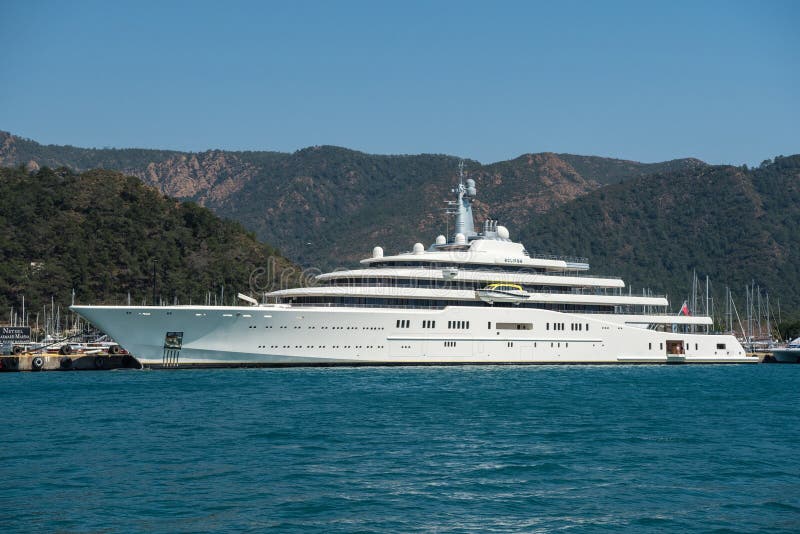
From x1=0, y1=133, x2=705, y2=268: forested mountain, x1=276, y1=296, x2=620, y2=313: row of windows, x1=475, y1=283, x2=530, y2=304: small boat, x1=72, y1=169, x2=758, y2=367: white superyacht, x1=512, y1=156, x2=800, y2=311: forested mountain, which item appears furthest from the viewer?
A: x1=0, y1=133, x2=705, y2=268: forested mountain

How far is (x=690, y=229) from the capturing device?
134 m

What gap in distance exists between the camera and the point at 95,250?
75188 mm

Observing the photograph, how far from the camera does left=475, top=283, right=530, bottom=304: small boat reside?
45625 millimetres

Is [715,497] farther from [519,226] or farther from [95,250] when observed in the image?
[519,226]

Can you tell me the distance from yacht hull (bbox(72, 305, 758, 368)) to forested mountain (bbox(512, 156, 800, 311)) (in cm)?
7167

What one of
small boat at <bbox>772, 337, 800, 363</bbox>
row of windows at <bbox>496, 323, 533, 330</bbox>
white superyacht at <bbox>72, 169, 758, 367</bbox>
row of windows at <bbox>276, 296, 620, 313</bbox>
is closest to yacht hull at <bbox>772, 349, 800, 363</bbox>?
small boat at <bbox>772, 337, 800, 363</bbox>

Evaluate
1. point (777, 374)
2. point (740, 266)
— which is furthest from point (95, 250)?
point (740, 266)

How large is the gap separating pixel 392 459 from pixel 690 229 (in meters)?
123

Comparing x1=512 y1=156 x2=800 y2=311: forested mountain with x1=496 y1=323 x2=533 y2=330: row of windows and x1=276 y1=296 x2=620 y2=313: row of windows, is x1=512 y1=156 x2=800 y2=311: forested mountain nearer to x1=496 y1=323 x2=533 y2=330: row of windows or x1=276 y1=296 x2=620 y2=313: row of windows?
x1=276 y1=296 x2=620 y2=313: row of windows

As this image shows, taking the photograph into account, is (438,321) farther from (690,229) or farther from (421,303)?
(690,229)

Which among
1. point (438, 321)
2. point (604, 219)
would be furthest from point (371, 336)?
point (604, 219)

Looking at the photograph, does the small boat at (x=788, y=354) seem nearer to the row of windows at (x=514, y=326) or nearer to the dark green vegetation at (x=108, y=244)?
the row of windows at (x=514, y=326)

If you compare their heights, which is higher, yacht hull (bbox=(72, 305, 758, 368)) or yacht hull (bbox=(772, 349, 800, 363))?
yacht hull (bbox=(72, 305, 758, 368))

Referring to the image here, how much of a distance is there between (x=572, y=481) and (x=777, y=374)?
35137 mm
